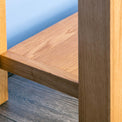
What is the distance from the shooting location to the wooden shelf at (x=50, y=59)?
610 mm

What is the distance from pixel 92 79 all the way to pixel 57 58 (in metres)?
0.24

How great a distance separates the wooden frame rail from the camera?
407 millimetres

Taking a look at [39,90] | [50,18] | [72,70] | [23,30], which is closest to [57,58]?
[72,70]

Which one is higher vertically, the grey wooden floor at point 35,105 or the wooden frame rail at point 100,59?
the wooden frame rail at point 100,59

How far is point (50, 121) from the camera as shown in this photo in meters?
0.70

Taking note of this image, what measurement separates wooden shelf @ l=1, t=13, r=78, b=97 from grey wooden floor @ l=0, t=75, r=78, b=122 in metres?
0.12

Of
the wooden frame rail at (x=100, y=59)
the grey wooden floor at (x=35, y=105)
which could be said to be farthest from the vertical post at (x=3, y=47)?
the wooden frame rail at (x=100, y=59)

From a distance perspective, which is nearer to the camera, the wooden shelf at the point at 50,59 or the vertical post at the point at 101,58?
the vertical post at the point at 101,58

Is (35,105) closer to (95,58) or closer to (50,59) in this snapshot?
(50,59)
